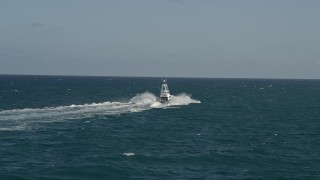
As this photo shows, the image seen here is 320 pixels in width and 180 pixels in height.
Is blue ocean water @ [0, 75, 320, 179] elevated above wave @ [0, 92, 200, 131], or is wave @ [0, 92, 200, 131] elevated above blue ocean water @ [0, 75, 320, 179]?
wave @ [0, 92, 200, 131]

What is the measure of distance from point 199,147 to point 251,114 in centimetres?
5247

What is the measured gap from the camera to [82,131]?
263 feet

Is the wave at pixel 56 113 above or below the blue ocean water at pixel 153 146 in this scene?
above

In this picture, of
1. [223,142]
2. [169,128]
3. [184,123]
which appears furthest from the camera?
[184,123]

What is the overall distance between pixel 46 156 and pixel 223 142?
27.7 m

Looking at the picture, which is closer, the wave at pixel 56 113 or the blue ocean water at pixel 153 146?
the blue ocean water at pixel 153 146

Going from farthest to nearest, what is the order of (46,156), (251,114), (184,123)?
(251,114) < (184,123) < (46,156)

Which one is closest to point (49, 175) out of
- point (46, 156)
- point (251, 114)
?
point (46, 156)

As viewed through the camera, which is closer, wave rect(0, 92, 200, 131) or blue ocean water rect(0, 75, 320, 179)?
blue ocean water rect(0, 75, 320, 179)

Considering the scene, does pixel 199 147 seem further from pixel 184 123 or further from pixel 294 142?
pixel 184 123

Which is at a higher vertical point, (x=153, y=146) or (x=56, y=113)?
(x=56, y=113)

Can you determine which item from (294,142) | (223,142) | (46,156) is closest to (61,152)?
(46,156)

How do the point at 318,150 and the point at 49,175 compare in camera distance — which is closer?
the point at 49,175

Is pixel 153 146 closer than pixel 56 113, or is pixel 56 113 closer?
pixel 153 146
